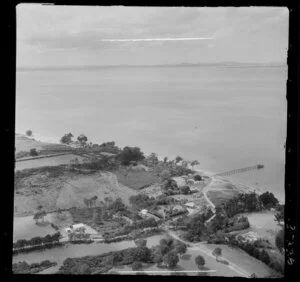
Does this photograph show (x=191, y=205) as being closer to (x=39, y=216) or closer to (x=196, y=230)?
(x=196, y=230)

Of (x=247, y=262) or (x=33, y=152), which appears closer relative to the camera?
(x=247, y=262)

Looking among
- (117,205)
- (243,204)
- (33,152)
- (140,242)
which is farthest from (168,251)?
(33,152)

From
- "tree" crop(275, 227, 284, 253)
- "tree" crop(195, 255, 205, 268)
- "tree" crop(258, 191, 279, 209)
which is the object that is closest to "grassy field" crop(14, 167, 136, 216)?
"tree" crop(195, 255, 205, 268)

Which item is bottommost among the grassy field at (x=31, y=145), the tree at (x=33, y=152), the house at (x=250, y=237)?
the house at (x=250, y=237)

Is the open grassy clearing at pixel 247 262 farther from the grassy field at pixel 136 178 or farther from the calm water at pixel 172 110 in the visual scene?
the grassy field at pixel 136 178

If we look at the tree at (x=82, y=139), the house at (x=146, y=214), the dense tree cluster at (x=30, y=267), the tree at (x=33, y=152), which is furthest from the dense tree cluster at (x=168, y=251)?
the tree at (x=33, y=152)

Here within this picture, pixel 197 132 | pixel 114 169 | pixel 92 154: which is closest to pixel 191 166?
pixel 197 132
